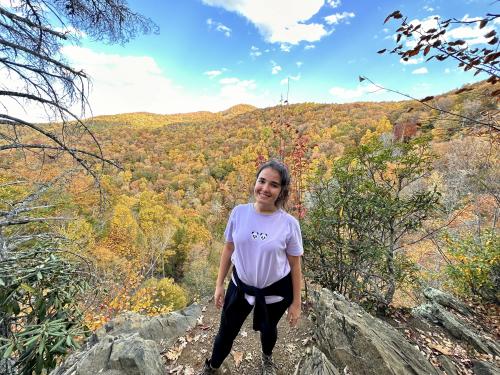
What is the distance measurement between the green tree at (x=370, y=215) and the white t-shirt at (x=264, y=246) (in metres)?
1.97

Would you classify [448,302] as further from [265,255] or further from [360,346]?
[265,255]

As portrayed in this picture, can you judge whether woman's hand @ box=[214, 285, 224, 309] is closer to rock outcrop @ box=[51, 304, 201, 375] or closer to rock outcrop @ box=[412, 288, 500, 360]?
rock outcrop @ box=[51, 304, 201, 375]

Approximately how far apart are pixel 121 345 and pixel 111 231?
24744mm

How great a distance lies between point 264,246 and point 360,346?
1.33 metres

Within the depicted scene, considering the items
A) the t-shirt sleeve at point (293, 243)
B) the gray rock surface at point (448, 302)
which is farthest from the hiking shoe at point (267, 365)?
the gray rock surface at point (448, 302)

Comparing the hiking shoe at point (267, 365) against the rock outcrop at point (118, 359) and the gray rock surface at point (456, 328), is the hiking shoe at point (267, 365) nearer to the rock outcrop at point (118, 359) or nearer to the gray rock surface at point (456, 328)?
the rock outcrop at point (118, 359)

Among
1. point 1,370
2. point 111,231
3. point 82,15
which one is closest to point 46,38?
point 82,15

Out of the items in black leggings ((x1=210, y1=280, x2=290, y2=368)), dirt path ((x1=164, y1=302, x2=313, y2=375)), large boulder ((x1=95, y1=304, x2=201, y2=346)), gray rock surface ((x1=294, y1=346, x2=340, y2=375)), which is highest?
black leggings ((x1=210, y1=280, x2=290, y2=368))

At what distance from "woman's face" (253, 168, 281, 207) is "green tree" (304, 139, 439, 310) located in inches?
79.9

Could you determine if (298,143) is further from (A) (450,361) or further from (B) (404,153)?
(A) (450,361)

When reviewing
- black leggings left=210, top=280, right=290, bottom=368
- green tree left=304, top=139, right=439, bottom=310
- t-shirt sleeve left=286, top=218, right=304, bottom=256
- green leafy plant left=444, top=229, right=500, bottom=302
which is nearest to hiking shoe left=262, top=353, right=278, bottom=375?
black leggings left=210, top=280, right=290, bottom=368

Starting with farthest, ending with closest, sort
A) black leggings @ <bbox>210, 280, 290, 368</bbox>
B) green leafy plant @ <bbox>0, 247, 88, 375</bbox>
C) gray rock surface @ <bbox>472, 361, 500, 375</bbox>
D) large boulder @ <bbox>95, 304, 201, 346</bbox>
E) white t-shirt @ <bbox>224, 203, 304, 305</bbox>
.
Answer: large boulder @ <bbox>95, 304, 201, 346</bbox> < gray rock surface @ <bbox>472, 361, 500, 375</bbox> < black leggings @ <bbox>210, 280, 290, 368</bbox> < white t-shirt @ <bbox>224, 203, 304, 305</bbox> < green leafy plant @ <bbox>0, 247, 88, 375</bbox>

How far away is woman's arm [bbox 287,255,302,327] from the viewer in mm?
1959

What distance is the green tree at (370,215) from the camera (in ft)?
11.6
